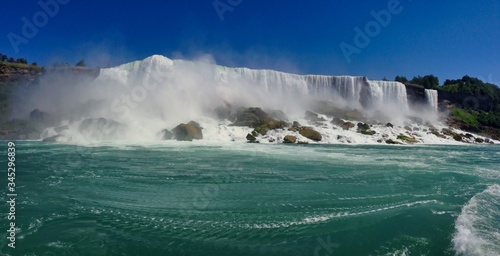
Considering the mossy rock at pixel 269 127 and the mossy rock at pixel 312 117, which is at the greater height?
the mossy rock at pixel 312 117

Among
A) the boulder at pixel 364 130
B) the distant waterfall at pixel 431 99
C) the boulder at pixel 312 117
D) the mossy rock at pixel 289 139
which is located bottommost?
the mossy rock at pixel 289 139

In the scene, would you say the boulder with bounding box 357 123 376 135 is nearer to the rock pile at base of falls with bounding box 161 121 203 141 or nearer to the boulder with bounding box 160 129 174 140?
the rock pile at base of falls with bounding box 161 121 203 141

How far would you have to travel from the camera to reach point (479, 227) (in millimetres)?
6395

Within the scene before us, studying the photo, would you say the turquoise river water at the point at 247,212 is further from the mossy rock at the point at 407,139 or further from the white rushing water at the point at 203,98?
the mossy rock at the point at 407,139

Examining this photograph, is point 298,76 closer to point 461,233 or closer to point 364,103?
point 364,103

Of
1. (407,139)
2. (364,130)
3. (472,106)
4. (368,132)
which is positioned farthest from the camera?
(472,106)

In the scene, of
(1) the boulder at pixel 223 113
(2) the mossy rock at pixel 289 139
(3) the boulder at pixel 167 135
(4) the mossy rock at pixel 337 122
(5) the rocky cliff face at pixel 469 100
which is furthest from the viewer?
(5) the rocky cliff face at pixel 469 100

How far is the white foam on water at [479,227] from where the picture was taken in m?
5.32

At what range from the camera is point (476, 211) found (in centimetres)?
759

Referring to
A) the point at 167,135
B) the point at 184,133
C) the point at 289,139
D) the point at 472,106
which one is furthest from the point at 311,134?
the point at 472,106

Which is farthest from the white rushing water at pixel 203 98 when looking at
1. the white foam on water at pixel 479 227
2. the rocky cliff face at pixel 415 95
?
the white foam on water at pixel 479 227

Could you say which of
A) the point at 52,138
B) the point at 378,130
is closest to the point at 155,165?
the point at 52,138

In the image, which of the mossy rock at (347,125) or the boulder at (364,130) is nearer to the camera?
the boulder at (364,130)

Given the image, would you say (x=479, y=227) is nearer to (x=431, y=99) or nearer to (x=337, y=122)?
(x=337, y=122)
